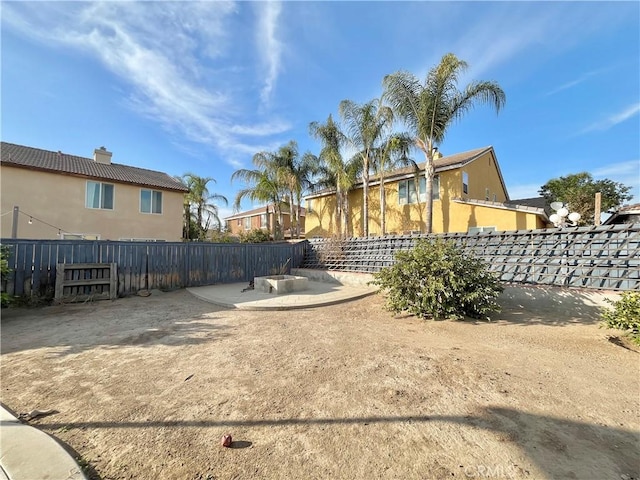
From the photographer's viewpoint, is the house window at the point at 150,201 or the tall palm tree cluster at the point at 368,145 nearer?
the tall palm tree cluster at the point at 368,145

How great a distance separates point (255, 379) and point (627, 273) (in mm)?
7905

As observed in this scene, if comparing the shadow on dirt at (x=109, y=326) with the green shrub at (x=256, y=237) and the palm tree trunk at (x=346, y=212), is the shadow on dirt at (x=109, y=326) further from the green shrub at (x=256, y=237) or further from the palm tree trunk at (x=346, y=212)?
the green shrub at (x=256, y=237)

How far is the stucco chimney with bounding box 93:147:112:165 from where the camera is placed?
17438 mm

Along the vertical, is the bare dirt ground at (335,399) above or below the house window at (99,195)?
below

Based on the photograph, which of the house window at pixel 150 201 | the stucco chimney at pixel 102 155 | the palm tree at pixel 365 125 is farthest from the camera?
the stucco chimney at pixel 102 155

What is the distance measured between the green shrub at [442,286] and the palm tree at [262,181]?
15731 mm

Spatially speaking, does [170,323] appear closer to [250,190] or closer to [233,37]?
[233,37]

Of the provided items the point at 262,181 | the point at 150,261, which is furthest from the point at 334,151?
the point at 150,261

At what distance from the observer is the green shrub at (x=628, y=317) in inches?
170

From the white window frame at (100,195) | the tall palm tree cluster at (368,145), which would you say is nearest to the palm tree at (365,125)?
the tall palm tree cluster at (368,145)

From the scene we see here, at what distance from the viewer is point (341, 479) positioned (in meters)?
1.75

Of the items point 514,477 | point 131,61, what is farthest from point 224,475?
point 131,61

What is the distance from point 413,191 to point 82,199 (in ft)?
64.5

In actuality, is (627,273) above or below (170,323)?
above
